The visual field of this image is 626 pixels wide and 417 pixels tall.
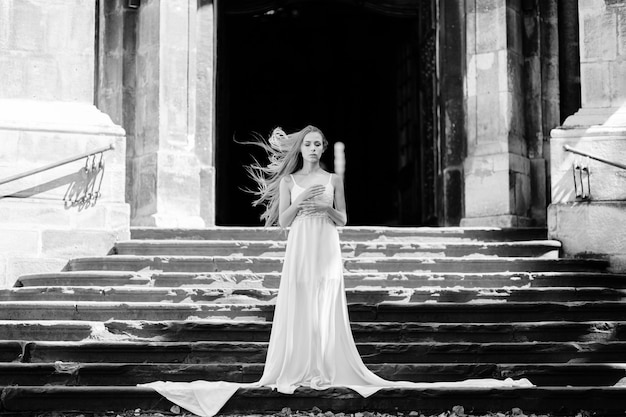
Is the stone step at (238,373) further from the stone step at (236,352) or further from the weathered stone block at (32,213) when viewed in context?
the weathered stone block at (32,213)

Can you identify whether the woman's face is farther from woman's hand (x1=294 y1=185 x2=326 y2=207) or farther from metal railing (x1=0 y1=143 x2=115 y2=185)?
metal railing (x1=0 y1=143 x2=115 y2=185)

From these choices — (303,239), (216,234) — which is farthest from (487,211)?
(303,239)

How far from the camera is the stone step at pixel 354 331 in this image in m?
8.48

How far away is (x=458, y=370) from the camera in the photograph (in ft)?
25.8

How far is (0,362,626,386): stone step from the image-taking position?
777 centimetres

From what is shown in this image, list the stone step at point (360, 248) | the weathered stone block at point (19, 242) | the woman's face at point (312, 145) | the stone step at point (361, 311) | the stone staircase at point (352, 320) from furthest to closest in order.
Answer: the weathered stone block at point (19, 242)
the stone step at point (360, 248)
the stone step at point (361, 311)
the woman's face at point (312, 145)
the stone staircase at point (352, 320)

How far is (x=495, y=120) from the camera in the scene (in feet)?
43.1

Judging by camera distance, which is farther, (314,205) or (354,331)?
(354,331)

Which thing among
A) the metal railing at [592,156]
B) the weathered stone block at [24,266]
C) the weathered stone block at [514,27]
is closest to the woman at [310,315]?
the weathered stone block at [24,266]

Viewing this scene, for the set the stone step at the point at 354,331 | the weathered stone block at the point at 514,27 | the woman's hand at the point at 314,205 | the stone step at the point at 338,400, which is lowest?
the stone step at the point at 338,400

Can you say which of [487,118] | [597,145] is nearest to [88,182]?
[487,118]

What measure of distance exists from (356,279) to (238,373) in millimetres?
2085

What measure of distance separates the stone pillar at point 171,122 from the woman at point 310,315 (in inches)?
197

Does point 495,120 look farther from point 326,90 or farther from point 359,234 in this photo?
point 326,90
